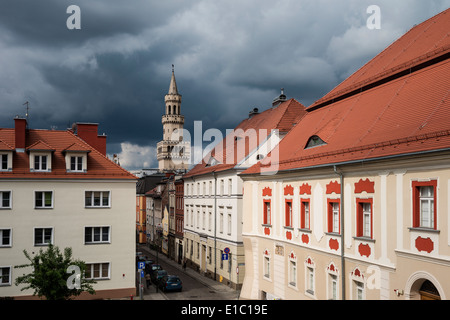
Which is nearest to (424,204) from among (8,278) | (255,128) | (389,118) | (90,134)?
(389,118)

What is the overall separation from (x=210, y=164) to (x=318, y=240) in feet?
101

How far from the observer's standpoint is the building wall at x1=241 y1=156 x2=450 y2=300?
Result: 15648mm

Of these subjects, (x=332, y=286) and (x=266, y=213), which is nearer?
(x=332, y=286)

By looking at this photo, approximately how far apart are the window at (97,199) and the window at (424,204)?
27.0 meters

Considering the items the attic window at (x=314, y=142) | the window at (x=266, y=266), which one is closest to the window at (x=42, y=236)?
the window at (x=266, y=266)

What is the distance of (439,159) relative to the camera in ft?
50.4

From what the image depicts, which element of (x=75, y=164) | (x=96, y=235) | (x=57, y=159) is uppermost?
(x=57, y=159)

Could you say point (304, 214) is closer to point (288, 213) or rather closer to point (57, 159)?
point (288, 213)

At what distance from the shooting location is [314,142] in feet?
82.0

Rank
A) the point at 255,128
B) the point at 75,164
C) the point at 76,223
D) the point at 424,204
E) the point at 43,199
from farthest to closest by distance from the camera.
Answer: the point at 255,128
the point at 75,164
the point at 76,223
the point at 43,199
the point at 424,204

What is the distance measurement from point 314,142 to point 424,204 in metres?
9.29

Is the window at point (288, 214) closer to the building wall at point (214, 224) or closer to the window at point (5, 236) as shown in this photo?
the building wall at point (214, 224)
